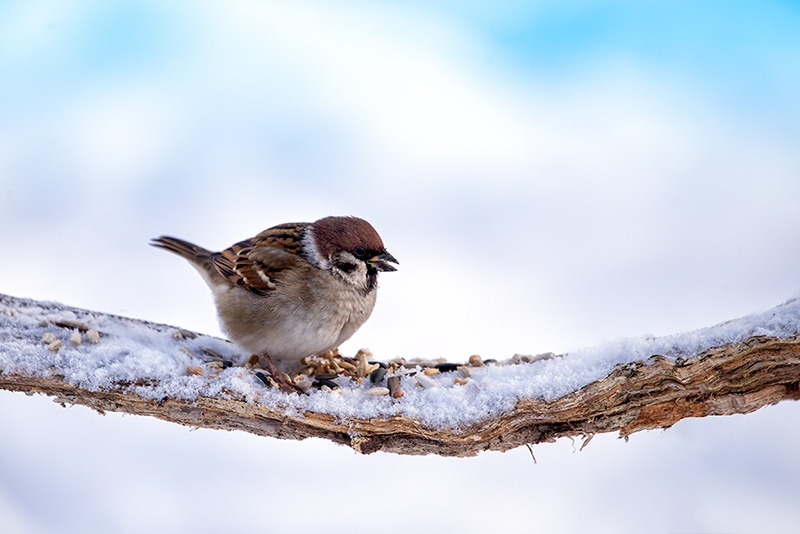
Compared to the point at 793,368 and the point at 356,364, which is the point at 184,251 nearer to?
the point at 356,364

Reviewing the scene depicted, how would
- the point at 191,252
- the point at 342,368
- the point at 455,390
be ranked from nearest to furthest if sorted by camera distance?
the point at 455,390 → the point at 342,368 → the point at 191,252

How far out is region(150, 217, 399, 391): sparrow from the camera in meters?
2.44

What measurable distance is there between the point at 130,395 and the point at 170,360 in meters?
0.19

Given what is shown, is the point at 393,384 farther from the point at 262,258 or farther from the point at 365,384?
the point at 262,258

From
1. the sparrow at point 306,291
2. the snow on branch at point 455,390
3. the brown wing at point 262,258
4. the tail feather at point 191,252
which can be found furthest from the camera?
the tail feather at point 191,252

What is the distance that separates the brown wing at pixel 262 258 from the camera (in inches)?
100

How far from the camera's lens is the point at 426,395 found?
7.20ft

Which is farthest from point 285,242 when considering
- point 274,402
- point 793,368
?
point 793,368

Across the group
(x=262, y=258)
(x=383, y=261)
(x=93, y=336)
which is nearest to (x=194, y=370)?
(x=93, y=336)

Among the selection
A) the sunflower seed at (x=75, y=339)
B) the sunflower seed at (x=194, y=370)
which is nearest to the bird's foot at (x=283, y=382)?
the sunflower seed at (x=194, y=370)

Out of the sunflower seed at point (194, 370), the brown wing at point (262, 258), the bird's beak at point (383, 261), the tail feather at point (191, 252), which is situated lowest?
the sunflower seed at point (194, 370)

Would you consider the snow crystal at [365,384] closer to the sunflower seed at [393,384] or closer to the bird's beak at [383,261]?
the sunflower seed at [393,384]

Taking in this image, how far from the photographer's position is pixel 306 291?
247 centimetres

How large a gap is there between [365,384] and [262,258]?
2.16 feet
